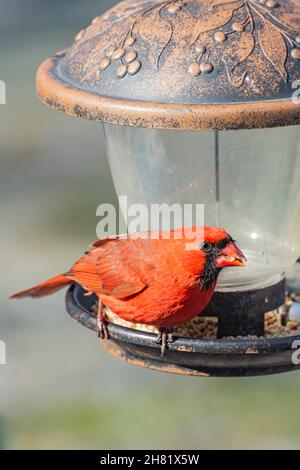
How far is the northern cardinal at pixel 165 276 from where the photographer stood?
2.73 meters

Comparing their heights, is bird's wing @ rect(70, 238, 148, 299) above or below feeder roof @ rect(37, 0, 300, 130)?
below

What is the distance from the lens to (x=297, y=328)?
310 cm

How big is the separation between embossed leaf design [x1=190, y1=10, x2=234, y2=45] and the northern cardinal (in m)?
0.55

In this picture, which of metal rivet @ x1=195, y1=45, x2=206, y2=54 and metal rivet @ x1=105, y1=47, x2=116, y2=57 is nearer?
metal rivet @ x1=195, y1=45, x2=206, y2=54

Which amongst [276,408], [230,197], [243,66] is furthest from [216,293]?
[276,408]

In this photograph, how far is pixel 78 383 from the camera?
6.26 metres

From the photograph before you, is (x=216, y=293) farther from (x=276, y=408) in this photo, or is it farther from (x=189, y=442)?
(x=276, y=408)

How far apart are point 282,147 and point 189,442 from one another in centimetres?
303

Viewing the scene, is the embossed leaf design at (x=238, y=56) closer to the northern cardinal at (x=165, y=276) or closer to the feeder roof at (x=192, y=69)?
the feeder roof at (x=192, y=69)

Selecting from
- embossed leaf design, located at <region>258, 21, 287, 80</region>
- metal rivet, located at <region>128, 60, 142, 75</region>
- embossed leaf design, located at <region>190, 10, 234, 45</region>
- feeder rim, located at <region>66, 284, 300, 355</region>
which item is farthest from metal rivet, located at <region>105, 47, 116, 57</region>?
feeder rim, located at <region>66, 284, 300, 355</region>

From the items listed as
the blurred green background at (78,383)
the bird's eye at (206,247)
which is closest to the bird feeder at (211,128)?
the bird's eye at (206,247)

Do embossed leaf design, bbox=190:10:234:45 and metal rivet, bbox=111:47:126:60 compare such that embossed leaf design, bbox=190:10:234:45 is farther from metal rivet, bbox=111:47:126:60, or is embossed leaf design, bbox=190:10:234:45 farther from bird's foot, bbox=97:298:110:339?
bird's foot, bbox=97:298:110:339

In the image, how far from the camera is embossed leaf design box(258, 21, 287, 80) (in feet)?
8.11

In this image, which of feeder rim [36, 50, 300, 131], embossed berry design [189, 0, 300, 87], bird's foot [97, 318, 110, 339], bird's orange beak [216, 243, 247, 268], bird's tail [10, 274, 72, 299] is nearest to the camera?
feeder rim [36, 50, 300, 131]
